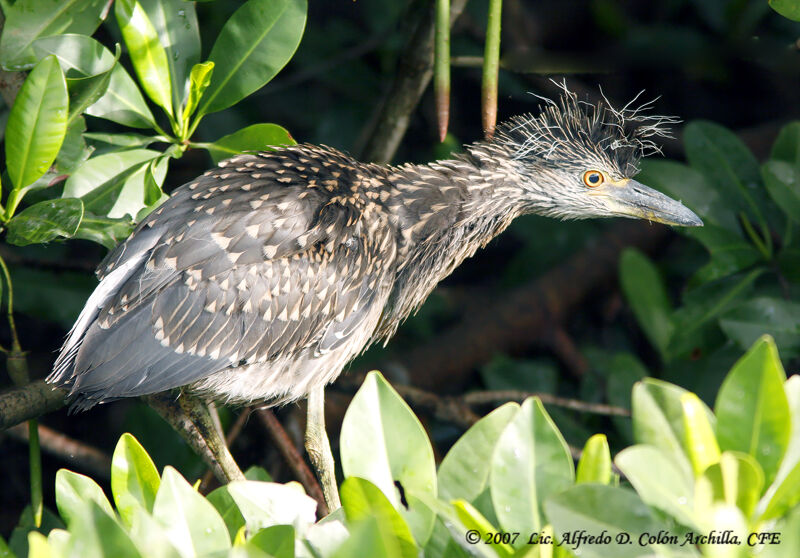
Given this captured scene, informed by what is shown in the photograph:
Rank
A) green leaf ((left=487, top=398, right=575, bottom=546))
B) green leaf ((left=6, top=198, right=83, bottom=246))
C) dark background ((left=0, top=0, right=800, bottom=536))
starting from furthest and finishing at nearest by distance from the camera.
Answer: dark background ((left=0, top=0, right=800, bottom=536)), green leaf ((left=6, top=198, right=83, bottom=246)), green leaf ((left=487, top=398, right=575, bottom=546))

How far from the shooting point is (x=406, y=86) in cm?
296

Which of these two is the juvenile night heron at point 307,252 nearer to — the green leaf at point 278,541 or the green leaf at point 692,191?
the green leaf at point 692,191

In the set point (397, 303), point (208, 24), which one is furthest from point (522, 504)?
point (208, 24)

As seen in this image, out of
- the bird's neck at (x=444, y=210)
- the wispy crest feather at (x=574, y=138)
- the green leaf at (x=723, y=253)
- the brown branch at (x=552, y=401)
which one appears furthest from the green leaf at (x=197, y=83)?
the green leaf at (x=723, y=253)

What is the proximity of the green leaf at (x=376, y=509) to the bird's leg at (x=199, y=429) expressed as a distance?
1.24m

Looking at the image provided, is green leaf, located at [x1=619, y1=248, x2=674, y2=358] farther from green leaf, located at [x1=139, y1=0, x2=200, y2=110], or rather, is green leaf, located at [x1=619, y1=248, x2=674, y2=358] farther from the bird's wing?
green leaf, located at [x1=139, y1=0, x2=200, y2=110]

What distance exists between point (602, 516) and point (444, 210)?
155 cm

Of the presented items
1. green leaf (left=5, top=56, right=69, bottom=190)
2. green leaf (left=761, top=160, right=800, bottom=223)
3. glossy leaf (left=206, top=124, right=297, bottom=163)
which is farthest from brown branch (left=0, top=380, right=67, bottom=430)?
green leaf (left=761, top=160, right=800, bottom=223)

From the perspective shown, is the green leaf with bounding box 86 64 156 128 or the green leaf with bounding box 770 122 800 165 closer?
the green leaf with bounding box 86 64 156 128

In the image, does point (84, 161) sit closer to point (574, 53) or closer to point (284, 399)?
point (284, 399)

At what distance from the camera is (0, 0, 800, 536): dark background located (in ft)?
10.8

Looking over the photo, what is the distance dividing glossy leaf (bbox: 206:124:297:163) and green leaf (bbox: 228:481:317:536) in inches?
42.8

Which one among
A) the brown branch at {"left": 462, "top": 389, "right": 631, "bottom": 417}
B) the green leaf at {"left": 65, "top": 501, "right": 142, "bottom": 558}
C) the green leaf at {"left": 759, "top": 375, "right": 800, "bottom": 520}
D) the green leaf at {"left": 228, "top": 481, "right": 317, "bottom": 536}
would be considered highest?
the green leaf at {"left": 759, "top": 375, "right": 800, "bottom": 520}

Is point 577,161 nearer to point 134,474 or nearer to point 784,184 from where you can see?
point 784,184
